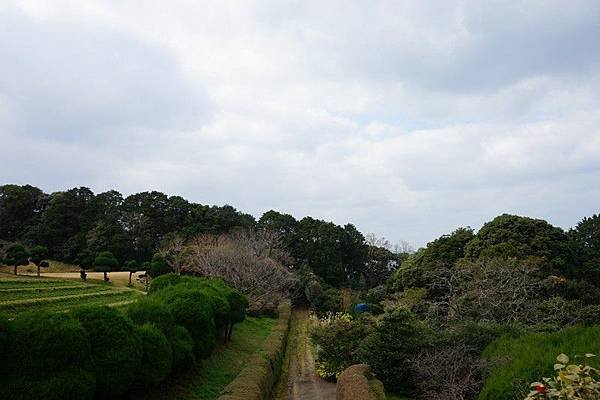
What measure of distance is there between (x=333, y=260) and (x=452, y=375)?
38.6 meters

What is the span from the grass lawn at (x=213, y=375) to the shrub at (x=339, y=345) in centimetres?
320

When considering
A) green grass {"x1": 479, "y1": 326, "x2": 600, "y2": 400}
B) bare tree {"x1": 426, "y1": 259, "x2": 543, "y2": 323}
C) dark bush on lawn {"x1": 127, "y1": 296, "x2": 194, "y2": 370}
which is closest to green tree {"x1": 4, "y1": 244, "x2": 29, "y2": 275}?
dark bush on lawn {"x1": 127, "y1": 296, "x2": 194, "y2": 370}

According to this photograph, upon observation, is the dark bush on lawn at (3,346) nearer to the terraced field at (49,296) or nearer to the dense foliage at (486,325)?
the dense foliage at (486,325)

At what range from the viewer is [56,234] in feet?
151

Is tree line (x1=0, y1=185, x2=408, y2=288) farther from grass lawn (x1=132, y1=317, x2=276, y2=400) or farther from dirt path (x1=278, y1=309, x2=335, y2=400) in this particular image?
grass lawn (x1=132, y1=317, x2=276, y2=400)

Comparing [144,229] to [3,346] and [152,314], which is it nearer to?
[152,314]

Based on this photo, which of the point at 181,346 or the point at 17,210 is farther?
the point at 17,210

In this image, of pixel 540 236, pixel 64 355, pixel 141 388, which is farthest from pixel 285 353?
pixel 64 355

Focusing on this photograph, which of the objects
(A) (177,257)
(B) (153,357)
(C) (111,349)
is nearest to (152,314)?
(B) (153,357)

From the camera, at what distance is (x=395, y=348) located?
13.1 meters

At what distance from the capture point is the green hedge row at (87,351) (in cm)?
725

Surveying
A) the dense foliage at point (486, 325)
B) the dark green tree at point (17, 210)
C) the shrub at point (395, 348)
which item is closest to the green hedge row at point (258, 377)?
the dense foliage at point (486, 325)

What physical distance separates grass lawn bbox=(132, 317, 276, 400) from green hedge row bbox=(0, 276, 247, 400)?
97cm

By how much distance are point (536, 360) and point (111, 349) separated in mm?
7864
